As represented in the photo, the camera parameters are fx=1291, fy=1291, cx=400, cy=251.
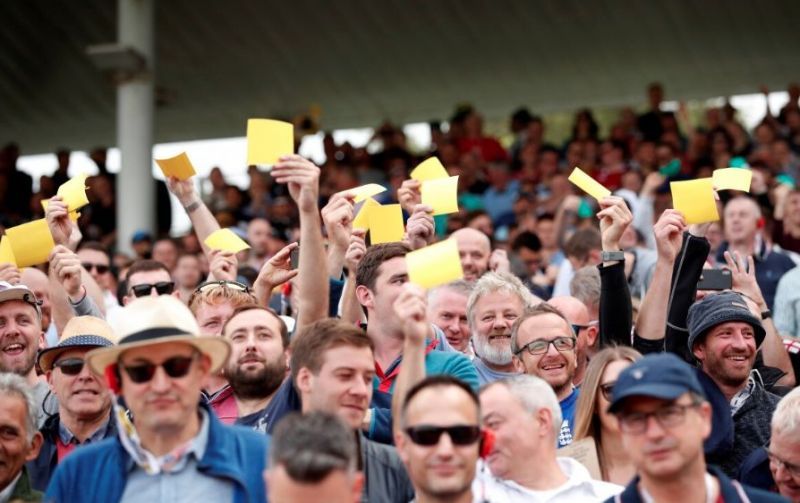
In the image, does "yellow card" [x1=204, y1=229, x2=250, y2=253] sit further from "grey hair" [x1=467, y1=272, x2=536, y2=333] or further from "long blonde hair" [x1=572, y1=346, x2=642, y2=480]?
"long blonde hair" [x1=572, y1=346, x2=642, y2=480]

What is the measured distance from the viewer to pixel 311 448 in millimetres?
3787

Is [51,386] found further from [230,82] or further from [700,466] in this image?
[230,82]

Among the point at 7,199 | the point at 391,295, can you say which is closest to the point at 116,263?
the point at 7,199

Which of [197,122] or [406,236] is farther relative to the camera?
[197,122]


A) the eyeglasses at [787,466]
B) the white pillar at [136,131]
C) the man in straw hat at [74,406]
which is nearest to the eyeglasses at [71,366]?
the man in straw hat at [74,406]

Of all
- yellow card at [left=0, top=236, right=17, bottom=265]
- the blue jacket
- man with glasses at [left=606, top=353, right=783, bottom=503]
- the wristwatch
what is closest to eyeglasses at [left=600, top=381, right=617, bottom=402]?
the wristwatch

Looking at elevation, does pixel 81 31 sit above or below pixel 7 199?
above

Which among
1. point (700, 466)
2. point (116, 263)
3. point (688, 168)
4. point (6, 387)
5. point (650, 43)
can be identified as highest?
point (650, 43)

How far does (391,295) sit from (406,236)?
3.66ft

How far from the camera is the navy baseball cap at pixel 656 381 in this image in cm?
408

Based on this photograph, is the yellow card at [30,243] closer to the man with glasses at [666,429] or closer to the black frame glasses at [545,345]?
the black frame glasses at [545,345]

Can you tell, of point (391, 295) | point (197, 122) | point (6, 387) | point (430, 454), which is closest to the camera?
point (430, 454)

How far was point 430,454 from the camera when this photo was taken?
13.6 ft

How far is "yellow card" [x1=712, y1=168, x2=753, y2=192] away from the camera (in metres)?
6.34
